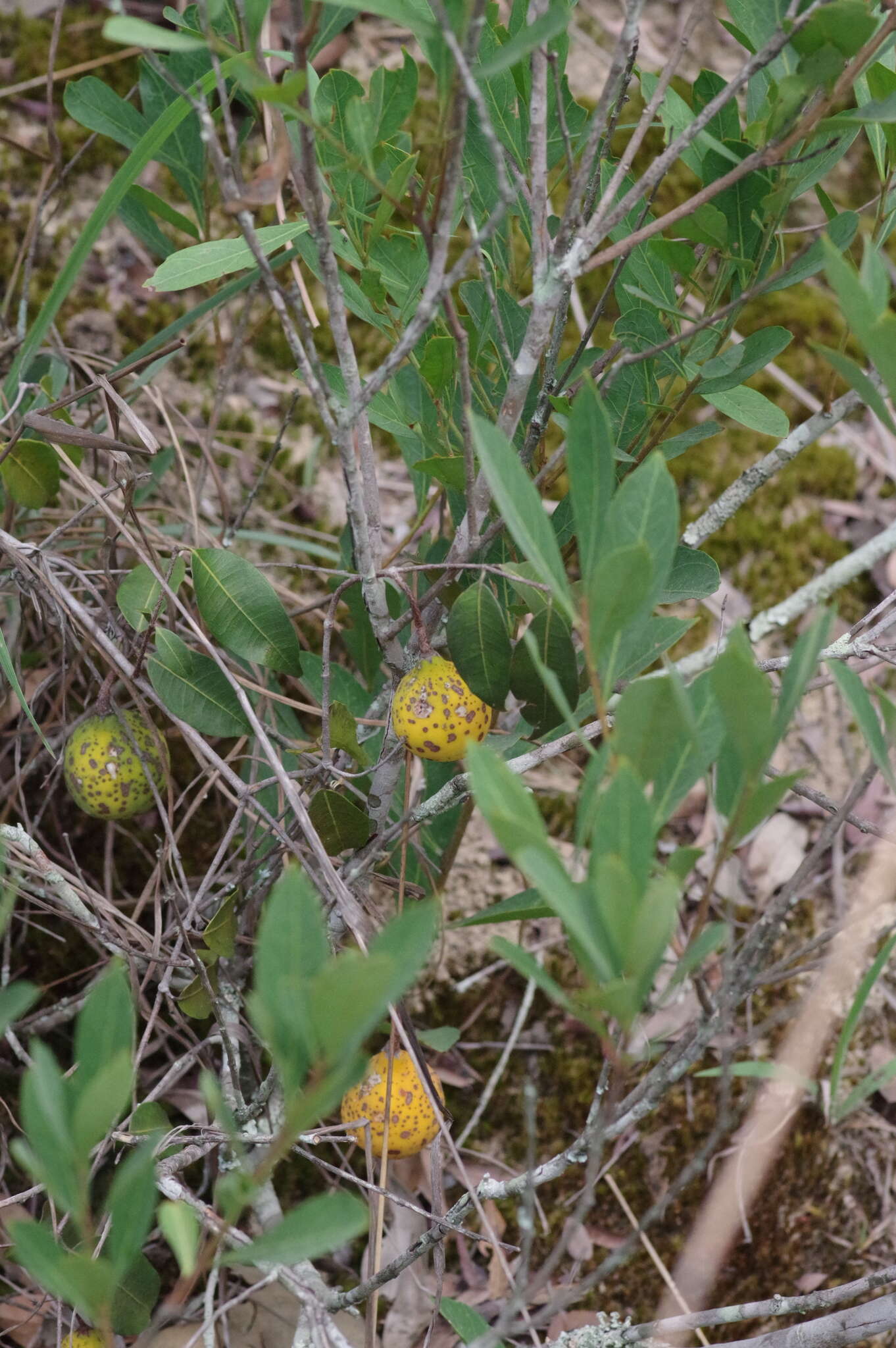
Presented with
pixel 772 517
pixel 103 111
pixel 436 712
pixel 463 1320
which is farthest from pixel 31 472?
pixel 772 517

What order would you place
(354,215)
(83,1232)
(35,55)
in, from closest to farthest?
→ (83,1232)
(354,215)
(35,55)

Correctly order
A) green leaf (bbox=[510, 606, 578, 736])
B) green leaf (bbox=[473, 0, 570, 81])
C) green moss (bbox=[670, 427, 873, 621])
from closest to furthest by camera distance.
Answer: green leaf (bbox=[473, 0, 570, 81]), green leaf (bbox=[510, 606, 578, 736]), green moss (bbox=[670, 427, 873, 621])

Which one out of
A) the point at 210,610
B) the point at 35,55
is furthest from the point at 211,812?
the point at 35,55

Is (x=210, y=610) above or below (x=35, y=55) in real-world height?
below

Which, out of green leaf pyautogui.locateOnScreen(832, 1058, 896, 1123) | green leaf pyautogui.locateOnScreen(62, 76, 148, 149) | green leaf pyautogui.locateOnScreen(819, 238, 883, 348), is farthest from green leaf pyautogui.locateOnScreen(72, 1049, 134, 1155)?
green leaf pyautogui.locateOnScreen(62, 76, 148, 149)

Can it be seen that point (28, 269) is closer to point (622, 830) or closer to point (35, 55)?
point (35, 55)

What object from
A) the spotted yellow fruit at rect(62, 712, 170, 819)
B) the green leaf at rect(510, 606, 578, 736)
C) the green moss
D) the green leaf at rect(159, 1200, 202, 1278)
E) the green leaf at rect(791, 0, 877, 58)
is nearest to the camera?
the green leaf at rect(159, 1200, 202, 1278)

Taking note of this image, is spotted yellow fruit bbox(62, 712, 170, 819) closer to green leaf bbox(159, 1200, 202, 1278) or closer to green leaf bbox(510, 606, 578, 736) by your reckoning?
green leaf bbox(510, 606, 578, 736)
